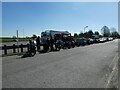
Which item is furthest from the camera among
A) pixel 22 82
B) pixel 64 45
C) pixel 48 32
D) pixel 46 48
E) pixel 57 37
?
pixel 48 32

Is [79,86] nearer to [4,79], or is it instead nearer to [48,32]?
[4,79]

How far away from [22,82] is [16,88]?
1165 millimetres

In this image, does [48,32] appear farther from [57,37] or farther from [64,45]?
[64,45]

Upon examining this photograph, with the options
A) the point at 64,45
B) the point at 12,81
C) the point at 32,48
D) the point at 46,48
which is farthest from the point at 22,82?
the point at 64,45

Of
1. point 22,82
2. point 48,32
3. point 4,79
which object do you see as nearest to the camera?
point 22,82

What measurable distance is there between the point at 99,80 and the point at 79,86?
5.85 ft

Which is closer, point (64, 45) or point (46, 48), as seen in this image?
point (46, 48)

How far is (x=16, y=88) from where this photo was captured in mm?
8648

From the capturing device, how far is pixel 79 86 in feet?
29.9

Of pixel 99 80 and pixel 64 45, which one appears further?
pixel 64 45

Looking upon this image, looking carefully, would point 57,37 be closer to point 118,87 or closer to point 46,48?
point 46,48

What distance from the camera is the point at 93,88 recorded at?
28.9 feet

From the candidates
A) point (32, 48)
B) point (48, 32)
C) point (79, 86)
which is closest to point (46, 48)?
point (32, 48)

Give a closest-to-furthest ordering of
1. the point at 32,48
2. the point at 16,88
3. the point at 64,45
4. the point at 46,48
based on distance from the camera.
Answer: the point at 16,88
the point at 32,48
the point at 46,48
the point at 64,45
